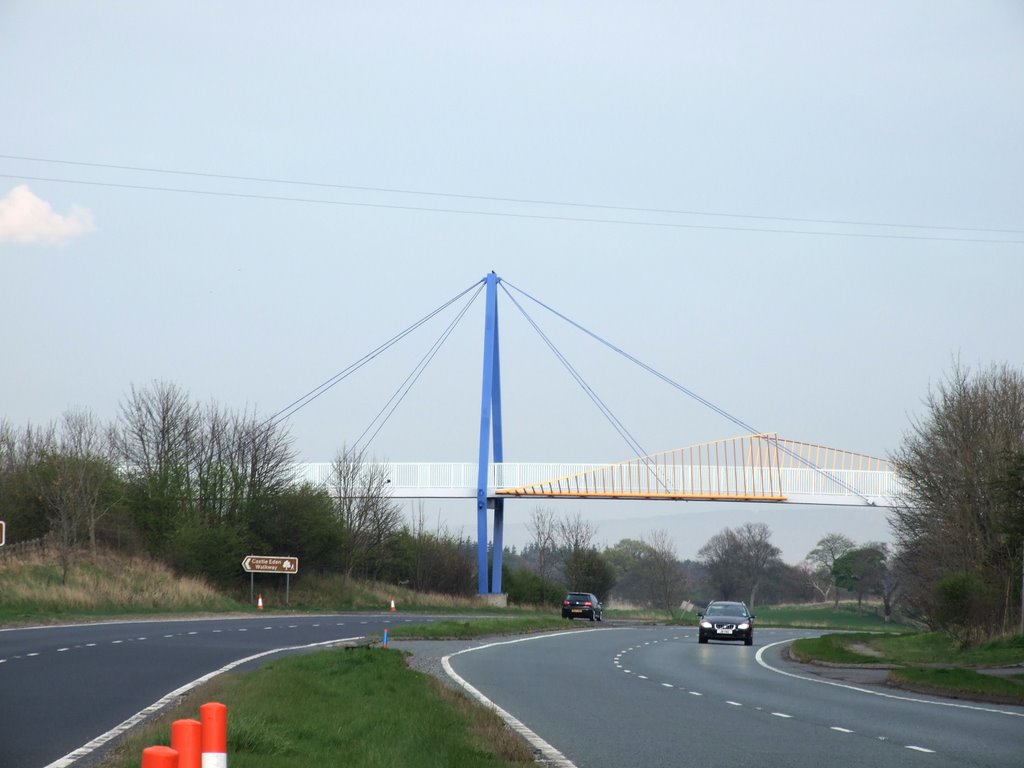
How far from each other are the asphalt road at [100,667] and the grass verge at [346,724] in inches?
32.6

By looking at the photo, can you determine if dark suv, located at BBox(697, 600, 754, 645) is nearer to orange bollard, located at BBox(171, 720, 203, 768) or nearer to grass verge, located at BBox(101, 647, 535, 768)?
grass verge, located at BBox(101, 647, 535, 768)

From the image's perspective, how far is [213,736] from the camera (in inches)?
241

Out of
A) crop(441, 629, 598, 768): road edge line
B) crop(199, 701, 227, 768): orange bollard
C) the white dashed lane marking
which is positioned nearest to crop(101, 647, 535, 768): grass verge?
crop(441, 629, 598, 768): road edge line

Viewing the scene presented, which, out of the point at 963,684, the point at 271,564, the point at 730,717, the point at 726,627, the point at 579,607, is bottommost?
the point at 730,717

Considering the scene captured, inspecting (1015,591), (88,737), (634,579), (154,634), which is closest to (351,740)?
(88,737)

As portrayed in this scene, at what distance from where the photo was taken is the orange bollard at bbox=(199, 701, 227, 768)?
6.04 meters

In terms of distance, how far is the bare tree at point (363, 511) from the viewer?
234 ft

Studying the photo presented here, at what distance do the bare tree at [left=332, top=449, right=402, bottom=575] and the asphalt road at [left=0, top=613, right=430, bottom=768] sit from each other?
86.6 feet

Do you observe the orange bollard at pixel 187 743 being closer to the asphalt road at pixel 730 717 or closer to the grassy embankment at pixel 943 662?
the asphalt road at pixel 730 717

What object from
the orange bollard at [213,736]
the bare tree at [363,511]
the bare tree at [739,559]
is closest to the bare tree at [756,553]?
the bare tree at [739,559]

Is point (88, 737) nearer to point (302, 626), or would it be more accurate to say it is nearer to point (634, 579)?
point (302, 626)

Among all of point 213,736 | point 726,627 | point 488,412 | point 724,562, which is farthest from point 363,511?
point 724,562

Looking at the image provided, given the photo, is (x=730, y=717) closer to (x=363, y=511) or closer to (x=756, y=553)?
(x=363, y=511)

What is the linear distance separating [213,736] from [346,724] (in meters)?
8.12
